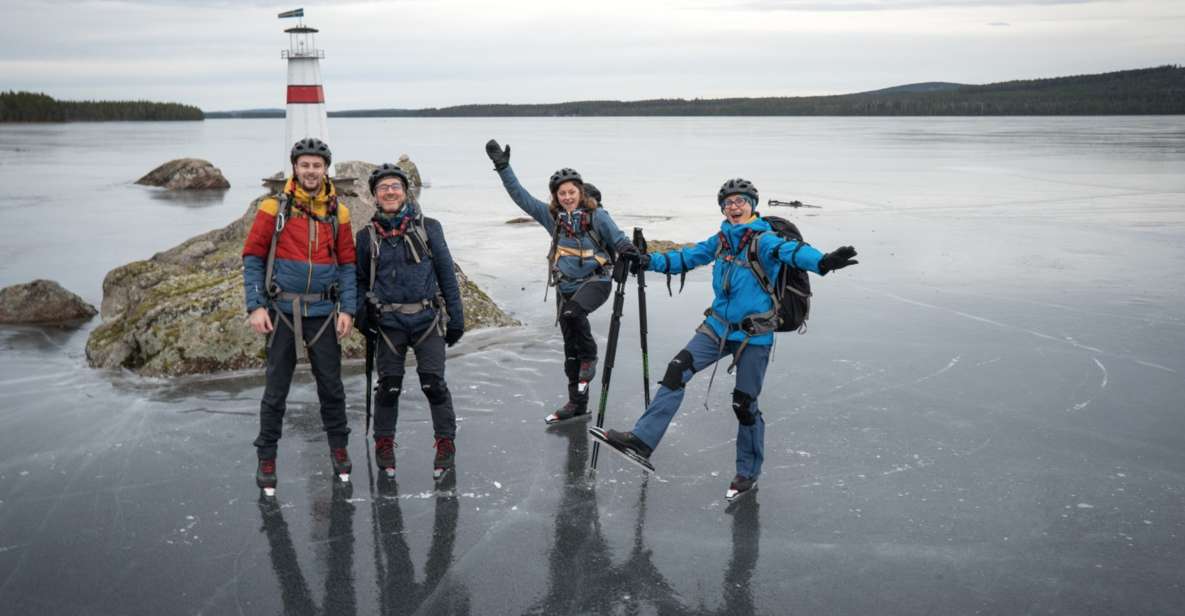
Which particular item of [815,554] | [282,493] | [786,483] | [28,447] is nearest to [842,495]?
Result: [786,483]

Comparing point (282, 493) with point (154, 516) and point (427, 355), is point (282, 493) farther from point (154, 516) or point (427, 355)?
point (427, 355)

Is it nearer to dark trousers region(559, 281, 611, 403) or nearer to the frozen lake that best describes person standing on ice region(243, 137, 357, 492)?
the frozen lake

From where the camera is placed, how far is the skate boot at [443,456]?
692 cm

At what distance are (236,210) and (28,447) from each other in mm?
25093

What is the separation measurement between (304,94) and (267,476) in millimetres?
20331

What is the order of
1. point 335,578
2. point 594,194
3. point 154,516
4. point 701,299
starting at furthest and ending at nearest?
point 701,299, point 594,194, point 154,516, point 335,578

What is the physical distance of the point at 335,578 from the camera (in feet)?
17.7

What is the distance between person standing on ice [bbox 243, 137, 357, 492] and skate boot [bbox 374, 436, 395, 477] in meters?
0.29

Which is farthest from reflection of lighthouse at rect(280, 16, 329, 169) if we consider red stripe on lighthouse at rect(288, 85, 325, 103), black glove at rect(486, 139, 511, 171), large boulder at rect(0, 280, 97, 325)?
black glove at rect(486, 139, 511, 171)

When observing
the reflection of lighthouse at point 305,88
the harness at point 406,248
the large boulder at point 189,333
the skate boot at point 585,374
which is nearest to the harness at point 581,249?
the skate boot at point 585,374

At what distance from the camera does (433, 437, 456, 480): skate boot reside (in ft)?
22.7

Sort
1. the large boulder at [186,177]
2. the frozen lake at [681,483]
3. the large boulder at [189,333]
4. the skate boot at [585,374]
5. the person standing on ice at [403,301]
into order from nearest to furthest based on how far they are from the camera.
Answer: the frozen lake at [681,483] < the person standing on ice at [403,301] < the skate boot at [585,374] < the large boulder at [189,333] < the large boulder at [186,177]

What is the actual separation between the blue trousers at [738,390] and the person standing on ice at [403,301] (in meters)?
1.51

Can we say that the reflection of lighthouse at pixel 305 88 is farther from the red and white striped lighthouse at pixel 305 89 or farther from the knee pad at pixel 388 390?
the knee pad at pixel 388 390
